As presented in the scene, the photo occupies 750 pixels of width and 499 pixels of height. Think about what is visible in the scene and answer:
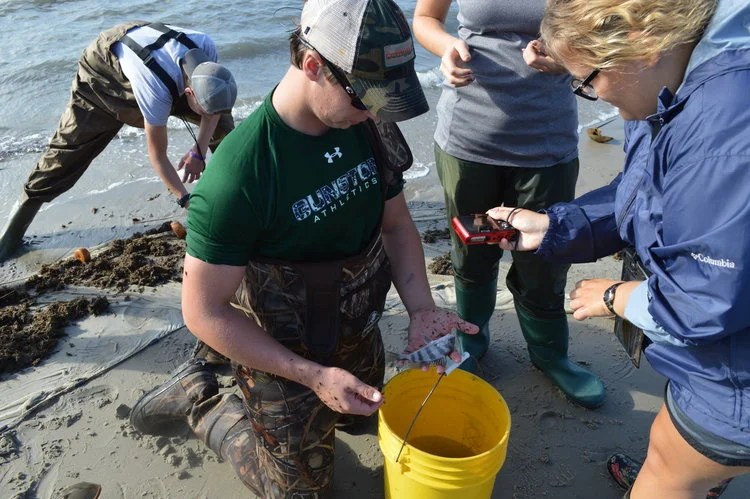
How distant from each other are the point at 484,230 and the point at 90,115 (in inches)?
132

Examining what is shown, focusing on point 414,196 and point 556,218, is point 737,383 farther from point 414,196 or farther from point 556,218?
point 414,196

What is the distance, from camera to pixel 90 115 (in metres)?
4.59

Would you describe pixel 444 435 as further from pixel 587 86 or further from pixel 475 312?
pixel 587 86

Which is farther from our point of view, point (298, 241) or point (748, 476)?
point (748, 476)

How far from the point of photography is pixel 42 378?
3379 mm

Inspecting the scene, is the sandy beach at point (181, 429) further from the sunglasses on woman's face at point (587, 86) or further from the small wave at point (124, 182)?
the small wave at point (124, 182)

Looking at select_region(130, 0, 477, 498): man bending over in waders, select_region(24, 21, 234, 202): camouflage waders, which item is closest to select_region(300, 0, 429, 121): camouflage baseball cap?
select_region(130, 0, 477, 498): man bending over in waders

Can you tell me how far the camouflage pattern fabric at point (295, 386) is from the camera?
2.44 m

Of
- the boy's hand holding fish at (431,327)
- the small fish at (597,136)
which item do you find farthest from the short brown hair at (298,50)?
the small fish at (597,136)

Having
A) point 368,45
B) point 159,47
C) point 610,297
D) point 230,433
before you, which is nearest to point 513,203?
point 610,297

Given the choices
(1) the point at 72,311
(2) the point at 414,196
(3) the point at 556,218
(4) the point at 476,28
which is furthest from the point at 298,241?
(2) the point at 414,196

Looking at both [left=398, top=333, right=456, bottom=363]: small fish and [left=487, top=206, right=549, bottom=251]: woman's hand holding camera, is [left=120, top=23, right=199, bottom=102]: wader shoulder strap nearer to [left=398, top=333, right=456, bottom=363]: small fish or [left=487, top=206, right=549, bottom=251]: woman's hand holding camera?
[left=487, top=206, right=549, bottom=251]: woman's hand holding camera

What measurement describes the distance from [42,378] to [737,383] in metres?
3.27

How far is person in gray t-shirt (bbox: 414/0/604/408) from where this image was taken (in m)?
2.72
